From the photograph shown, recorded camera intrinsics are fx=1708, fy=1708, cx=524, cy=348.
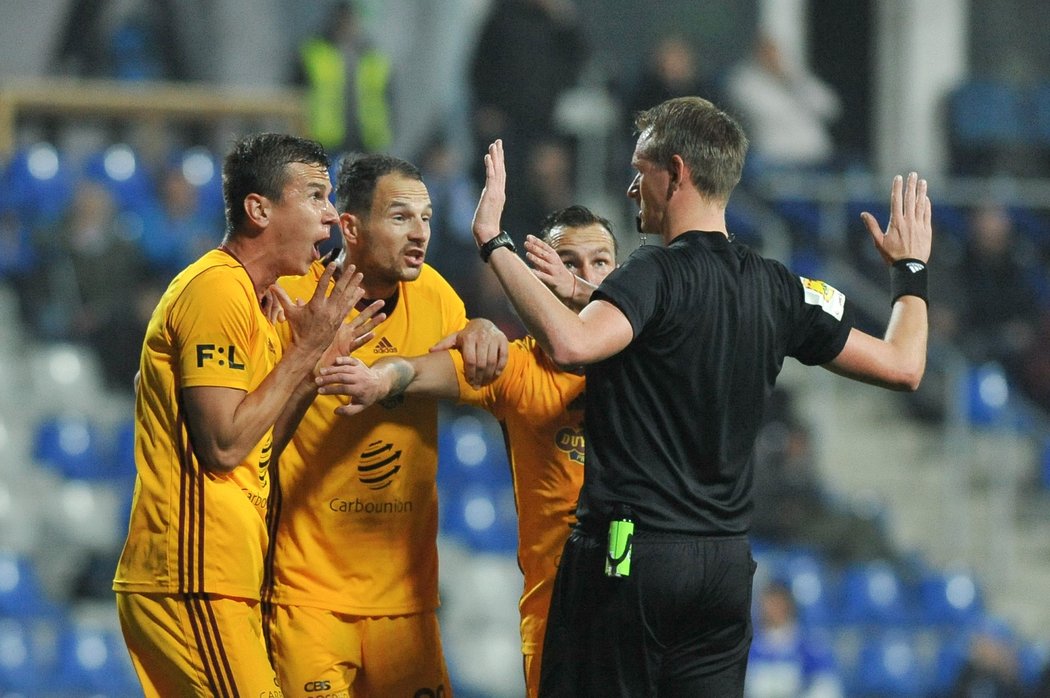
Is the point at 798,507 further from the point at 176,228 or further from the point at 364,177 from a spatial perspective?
the point at 364,177

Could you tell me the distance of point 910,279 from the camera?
454 centimetres

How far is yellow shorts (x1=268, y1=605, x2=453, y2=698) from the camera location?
4.72m

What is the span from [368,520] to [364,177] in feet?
3.24

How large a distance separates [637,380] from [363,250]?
3.63ft

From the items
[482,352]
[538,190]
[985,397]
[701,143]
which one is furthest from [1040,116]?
[701,143]

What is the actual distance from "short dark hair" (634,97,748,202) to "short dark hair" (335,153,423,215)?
3.11 ft

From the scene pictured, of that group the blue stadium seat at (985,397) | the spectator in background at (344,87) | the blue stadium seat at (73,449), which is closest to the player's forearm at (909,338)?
the blue stadium seat at (73,449)

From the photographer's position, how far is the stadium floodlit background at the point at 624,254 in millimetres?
10359

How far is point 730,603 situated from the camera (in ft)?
13.8

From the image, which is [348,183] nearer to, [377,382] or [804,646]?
[377,382]

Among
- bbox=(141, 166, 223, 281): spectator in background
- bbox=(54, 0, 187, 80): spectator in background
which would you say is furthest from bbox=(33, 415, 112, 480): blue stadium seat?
bbox=(54, 0, 187, 80): spectator in background

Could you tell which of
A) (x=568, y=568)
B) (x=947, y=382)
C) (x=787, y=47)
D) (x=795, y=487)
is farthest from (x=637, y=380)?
(x=787, y=47)

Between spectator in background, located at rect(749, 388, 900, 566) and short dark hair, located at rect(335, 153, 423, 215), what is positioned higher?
short dark hair, located at rect(335, 153, 423, 215)

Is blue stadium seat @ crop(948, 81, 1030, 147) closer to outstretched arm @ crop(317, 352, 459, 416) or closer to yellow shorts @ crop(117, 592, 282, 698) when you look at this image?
outstretched arm @ crop(317, 352, 459, 416)
